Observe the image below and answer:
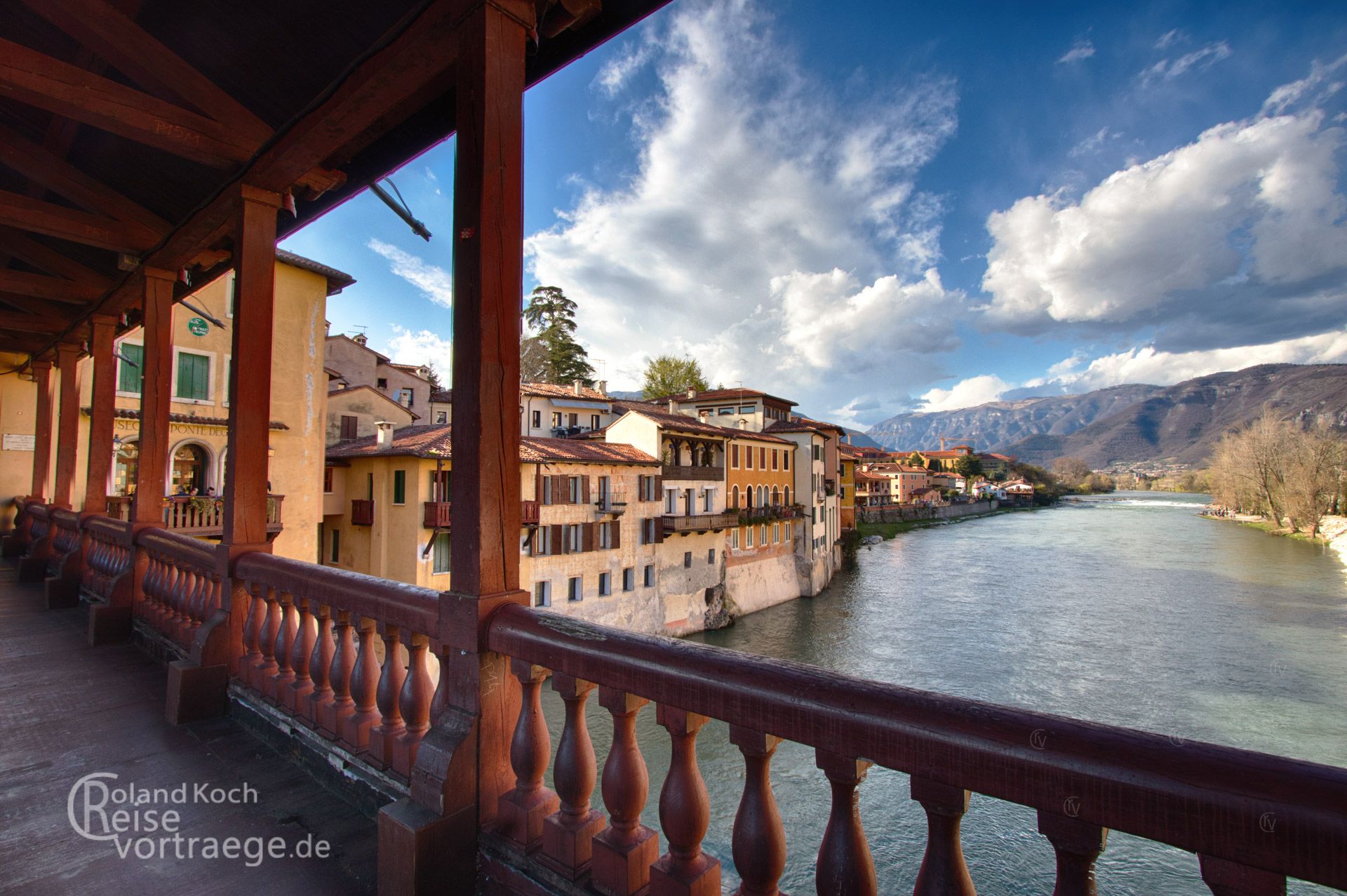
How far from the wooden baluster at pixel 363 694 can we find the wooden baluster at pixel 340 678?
6 centimetres

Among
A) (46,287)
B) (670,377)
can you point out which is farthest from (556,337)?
(46,287)

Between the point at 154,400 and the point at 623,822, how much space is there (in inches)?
203

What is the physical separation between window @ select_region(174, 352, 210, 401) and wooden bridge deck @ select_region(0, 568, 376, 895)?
45.8 feet

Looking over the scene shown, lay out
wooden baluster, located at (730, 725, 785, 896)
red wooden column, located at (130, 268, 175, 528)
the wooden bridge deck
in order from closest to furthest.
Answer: wooden baluster, located at (730, 725, 785, 896) < the wooden bridge deck < red wooden column, located at (130, 268, 175, 528)

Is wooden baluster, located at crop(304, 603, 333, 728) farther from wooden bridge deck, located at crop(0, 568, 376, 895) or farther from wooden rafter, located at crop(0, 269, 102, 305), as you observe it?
wooden rafter, located at crop(0, 269, 102, 305)

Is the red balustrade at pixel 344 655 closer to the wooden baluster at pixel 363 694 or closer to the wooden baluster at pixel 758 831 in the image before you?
the wooden baluster at pixel 363 694

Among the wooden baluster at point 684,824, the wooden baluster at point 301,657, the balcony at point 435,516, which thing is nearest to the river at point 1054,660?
the wooden baluster at point 684,824

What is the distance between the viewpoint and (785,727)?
1304 mm

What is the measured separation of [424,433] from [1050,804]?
21592 mm

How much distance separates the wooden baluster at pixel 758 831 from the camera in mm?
1335

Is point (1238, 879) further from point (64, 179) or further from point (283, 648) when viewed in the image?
point (64, 179)

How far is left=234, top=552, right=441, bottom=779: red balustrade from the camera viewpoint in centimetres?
225

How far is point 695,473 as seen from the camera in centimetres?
2623

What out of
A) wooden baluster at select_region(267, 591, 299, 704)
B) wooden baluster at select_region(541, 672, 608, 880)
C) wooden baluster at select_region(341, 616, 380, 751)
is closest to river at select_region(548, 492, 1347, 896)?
wooden baluster at select_region(541, 672, 608, 880)
